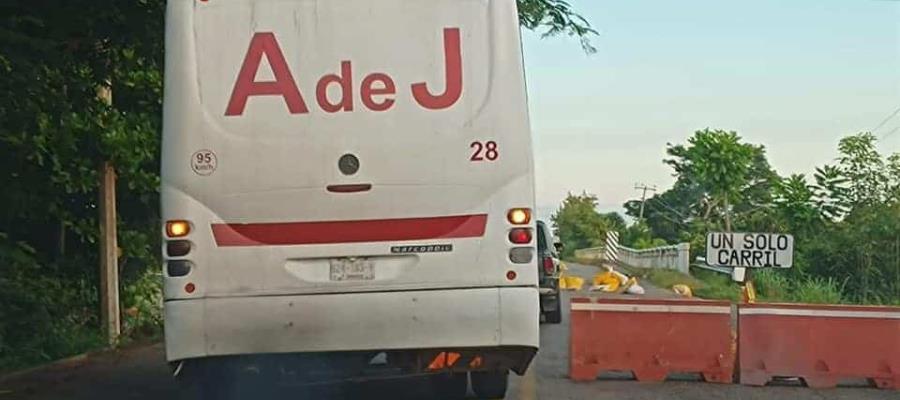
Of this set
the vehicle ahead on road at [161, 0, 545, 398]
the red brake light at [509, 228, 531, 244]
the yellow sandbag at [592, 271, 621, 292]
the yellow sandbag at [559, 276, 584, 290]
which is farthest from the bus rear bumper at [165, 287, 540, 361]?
the yellow sandbag at [559, 276, 584, 290]

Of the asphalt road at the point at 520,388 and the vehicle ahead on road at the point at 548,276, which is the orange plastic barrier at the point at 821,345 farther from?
the vehicle ahead on road at the point at 548,276

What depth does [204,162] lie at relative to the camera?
8336 millimetres

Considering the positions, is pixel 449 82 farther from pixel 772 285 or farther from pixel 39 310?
pixel 772 285

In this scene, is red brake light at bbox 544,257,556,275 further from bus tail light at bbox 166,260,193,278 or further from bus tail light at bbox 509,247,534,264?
bus tail light at bbox 166,260,193,278

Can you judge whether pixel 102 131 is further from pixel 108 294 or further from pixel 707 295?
pixel 707 295

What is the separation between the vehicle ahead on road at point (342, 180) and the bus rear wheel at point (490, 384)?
2274 millimetres

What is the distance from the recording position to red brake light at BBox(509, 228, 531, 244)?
333 inches

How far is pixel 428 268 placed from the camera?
841cm

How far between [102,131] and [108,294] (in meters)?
2.72

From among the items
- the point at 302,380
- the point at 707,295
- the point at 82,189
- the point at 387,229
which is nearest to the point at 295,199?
the point at 387,229

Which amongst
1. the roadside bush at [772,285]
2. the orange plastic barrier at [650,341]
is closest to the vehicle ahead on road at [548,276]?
the orange plastic barrier at [650,341]

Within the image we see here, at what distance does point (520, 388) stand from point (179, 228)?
4.94 m

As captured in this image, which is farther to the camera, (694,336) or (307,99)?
(694,336)

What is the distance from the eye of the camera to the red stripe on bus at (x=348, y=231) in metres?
8.36
